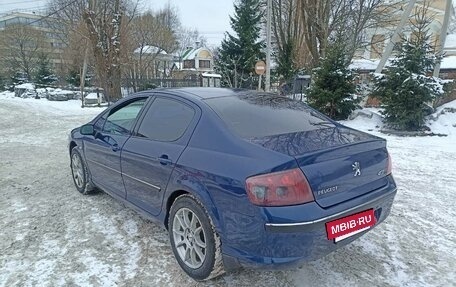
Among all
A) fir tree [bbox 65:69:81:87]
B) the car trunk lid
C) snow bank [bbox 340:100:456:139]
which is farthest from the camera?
fir tree [bbox 65:69:81:87]

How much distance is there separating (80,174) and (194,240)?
2.62 meters

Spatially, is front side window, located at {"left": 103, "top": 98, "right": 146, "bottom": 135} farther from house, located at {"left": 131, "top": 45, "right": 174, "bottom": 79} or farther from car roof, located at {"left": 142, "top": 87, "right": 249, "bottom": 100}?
house, located at {"left": 131, "top": 45, "right": 174, "bottom": 79}

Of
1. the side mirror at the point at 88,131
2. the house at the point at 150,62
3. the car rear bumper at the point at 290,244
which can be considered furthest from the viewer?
the house at the point at 150,62

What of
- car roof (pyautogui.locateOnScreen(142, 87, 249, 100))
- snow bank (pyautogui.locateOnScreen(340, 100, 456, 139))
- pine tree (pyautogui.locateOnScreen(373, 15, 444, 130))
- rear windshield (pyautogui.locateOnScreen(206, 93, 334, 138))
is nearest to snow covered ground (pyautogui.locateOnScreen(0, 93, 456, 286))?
rear windshield (pyautogui.locateOnScreen(206, 93, 334, 138))

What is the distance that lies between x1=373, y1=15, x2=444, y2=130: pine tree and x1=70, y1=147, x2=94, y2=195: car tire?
8.16 meters

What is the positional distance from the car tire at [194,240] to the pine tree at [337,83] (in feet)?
28.1

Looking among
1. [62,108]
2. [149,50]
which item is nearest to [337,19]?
[62,108]

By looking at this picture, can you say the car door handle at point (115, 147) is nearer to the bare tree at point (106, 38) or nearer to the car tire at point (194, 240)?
the car tire at point (194, 240)

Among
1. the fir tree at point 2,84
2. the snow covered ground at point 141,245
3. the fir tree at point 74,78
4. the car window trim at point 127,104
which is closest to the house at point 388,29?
the snow covered ground at point 141,245

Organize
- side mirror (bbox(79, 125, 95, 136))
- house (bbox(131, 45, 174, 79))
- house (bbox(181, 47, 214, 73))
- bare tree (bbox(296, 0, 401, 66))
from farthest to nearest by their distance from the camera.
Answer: house (bbox(181, 47, 214, 73)) < house (bbox(131, 45, 174, 79)) < bare tree (bbox(296, 0, 401, 66)) < side mirror (bbox(79, 125, 95, 136))

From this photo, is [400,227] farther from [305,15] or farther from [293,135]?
[305,15]

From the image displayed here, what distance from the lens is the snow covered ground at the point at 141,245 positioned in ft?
9.03

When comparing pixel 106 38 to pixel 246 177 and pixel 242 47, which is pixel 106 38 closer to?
pixel 242 47

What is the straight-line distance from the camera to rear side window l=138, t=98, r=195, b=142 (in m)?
2.94
